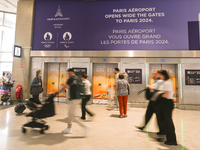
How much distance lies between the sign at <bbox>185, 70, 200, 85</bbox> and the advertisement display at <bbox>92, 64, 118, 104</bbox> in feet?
11.6

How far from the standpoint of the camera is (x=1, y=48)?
1317cm

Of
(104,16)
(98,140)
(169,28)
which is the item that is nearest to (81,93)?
(98,140)

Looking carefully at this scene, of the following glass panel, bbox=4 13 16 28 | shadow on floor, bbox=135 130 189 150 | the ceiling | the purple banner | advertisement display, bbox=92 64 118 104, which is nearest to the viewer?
shadow on floor, bbox=135 130 189 150

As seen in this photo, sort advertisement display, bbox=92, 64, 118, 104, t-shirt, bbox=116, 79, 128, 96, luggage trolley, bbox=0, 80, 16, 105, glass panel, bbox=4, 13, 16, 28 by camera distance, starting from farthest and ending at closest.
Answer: glass panel, bbox=4, 13, 16, 28 → advertisement display, bbox=92, 64, 118, 104 → luggage trolley, bbox=0, 80, 16, 105 → t-shirt, bbox=116, 79, 128, 96

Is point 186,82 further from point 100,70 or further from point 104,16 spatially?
point 104,16

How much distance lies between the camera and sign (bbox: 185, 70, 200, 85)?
614 centimetres

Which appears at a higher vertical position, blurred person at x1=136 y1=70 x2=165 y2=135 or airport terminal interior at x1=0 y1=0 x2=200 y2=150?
airport terminal interior at x1=0 y1=0 x2=200 y2=150

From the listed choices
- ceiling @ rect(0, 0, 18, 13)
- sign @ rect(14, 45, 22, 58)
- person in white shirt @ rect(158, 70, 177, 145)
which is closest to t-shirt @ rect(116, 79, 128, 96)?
person in white shirt @ rect(158, 70, 177, 145)

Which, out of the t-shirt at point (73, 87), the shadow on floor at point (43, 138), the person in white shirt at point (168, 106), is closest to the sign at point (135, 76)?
the person in white shirt at point (168, 106)

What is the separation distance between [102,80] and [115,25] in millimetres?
3065

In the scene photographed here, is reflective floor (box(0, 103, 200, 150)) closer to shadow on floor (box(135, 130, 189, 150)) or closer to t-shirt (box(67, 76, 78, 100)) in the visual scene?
shadow on floor (box(135, 130, 189, 150))

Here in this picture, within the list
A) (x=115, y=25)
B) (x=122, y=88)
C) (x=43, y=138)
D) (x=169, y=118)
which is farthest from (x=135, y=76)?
(x=43, y=138)

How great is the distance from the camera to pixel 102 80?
6953 millimetres

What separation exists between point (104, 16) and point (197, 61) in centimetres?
525
